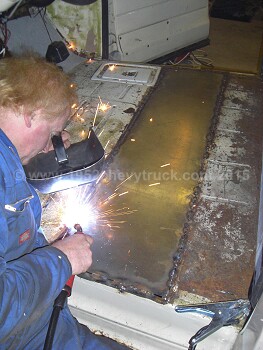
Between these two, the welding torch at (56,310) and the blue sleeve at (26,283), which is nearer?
the blue sleeve at (26,283)

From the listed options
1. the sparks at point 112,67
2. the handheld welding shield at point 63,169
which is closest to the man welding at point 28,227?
the handheld welding shield at point 63,169

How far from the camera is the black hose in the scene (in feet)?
4.68

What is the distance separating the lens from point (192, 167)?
2211 mm

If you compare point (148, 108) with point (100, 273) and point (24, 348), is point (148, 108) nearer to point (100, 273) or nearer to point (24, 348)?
point (100, 273)

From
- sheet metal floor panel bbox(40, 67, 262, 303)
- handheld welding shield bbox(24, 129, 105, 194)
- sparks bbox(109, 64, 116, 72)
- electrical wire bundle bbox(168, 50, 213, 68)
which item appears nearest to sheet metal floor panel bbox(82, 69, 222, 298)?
sheet metal floor panel bbox(40, 67, 262, 303)

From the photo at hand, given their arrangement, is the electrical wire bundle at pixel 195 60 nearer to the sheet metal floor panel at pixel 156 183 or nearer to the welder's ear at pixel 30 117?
the sheet metal floor panel at pixel 156 183

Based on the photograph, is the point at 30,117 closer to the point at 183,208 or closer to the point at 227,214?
the point at 183,208

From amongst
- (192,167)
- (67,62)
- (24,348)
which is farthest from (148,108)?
(24,348)

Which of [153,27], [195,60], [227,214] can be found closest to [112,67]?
[153,27]

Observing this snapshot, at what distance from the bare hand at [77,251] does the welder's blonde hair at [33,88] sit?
1.93 feet

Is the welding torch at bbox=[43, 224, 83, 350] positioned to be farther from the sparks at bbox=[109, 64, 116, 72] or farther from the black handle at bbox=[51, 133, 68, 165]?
the sparks at bbox=[109, 64, 116, 72]

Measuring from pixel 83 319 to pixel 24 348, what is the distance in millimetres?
315

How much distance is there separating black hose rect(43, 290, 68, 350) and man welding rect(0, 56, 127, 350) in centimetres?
8

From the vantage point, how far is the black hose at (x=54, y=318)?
143cm
